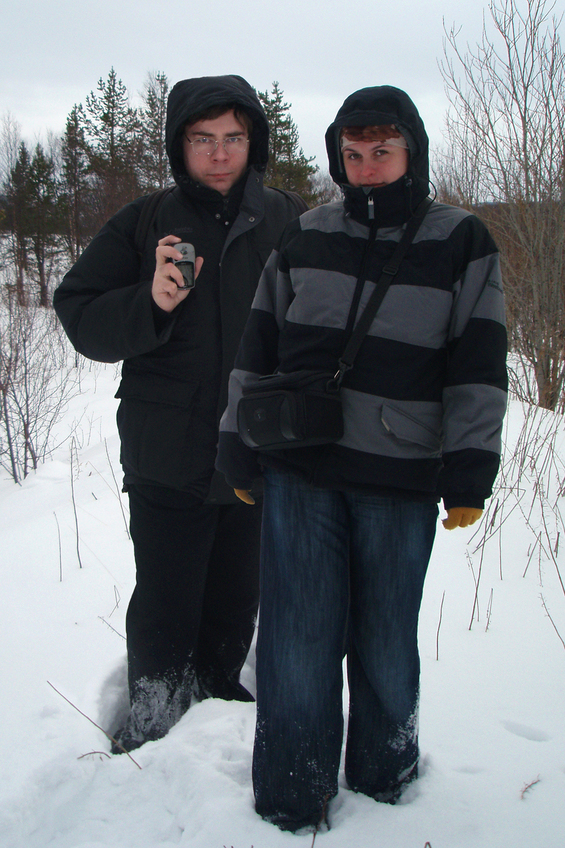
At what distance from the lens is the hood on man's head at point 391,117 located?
4.04 feet

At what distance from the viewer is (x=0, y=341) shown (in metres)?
6.91

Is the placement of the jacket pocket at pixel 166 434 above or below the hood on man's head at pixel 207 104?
below

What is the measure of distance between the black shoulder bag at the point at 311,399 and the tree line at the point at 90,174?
19.0 m

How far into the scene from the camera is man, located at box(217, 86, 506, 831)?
1173 mm

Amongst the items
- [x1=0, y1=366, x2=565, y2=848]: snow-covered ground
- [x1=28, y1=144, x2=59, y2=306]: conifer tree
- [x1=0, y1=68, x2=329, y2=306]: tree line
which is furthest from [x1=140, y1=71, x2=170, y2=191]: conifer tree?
[x1=0, y1=366, x2=565, y2=848]: snow-covered ground

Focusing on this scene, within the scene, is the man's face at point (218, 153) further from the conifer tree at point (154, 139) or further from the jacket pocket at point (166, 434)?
the conifer tree at point (154, 139)

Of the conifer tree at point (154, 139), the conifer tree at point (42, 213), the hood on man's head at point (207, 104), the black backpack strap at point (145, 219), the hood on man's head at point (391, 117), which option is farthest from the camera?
the conifer tree at point (42, 213)

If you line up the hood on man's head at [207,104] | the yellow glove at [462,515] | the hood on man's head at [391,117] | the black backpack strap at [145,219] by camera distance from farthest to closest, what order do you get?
the black backpack strap at [145,219] → the hood on man's head at [207,104] → the hood on man's head at [391,117] → the yellow glove at [462,515]

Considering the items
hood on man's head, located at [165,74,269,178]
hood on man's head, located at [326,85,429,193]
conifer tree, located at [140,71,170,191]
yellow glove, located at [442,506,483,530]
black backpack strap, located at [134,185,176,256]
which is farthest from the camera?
conifer tree, located at [140,71,170,191]

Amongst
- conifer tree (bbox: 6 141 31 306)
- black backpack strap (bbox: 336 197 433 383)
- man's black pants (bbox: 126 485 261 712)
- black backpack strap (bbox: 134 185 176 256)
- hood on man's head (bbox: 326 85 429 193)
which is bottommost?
man's black pants (bbox: 126 485 261 712)

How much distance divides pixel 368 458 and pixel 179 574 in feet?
2.69

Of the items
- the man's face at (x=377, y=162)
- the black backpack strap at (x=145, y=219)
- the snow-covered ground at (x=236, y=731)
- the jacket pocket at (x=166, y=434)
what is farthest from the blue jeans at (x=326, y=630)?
the black backpack strap at (x=145, y=219)

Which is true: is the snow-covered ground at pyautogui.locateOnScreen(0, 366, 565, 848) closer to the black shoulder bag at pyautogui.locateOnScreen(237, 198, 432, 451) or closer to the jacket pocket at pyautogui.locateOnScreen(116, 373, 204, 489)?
the jacket pocket at pyautogui.locateOnScreen(116, 373, 204, 489)

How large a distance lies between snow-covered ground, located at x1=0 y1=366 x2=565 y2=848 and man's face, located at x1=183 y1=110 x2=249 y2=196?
5.27 feet
